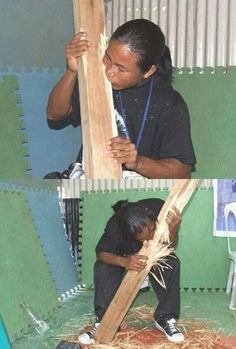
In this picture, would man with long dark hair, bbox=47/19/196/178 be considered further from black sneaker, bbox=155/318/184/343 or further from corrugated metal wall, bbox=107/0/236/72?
black sneaker, bbox=155/318/184/343

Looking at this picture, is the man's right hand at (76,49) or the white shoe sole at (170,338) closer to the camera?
the man's right hand at (76,49)

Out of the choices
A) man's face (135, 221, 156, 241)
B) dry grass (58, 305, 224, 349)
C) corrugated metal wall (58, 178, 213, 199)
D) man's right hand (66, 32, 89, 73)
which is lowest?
dry grass (58, 305, 224, 349)

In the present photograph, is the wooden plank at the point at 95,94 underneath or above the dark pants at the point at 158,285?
above

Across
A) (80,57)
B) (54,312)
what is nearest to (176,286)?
(54,312)

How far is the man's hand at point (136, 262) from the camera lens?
91cm

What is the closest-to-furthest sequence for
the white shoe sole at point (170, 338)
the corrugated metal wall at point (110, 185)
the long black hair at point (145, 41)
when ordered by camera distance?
the long black hair at point (145, 41)
the corrugated metal wall at point (110, 185)
the white shoe sole at point (170, 338)

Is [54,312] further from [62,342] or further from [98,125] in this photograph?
[98,125]

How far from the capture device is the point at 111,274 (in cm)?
94

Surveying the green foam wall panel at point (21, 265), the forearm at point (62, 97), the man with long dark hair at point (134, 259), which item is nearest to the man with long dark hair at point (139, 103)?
the forearm at point (62, 97)

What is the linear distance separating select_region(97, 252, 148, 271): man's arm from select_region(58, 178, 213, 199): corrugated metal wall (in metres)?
0.13

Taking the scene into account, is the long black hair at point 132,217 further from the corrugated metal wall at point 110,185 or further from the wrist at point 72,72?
the wrist at point 72,72

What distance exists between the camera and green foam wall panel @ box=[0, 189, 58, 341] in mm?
929

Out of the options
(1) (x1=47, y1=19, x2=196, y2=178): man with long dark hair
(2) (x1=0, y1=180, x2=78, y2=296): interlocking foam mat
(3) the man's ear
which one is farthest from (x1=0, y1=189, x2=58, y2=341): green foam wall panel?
(3) the man's ear

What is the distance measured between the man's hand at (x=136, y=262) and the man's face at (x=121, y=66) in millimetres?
318
